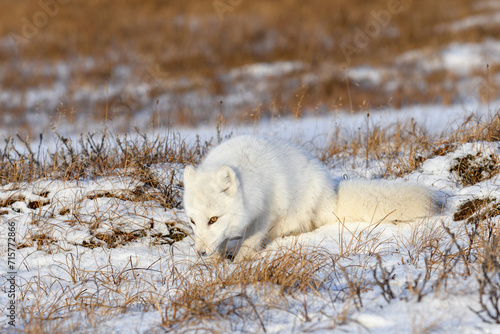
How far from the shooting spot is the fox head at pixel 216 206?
3.66m

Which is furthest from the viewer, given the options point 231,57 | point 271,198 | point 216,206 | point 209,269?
point 231,57

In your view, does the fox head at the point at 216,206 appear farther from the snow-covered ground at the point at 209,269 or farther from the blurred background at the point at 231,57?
the blurred background at the point at 231,57

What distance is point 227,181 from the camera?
12.4 feet

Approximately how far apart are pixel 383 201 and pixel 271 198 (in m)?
0.94

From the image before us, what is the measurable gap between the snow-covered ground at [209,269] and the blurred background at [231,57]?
588 centimetres

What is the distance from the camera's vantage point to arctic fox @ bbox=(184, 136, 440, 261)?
373 cm

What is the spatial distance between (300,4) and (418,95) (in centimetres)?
882

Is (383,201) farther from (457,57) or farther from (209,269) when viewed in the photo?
(457,57)

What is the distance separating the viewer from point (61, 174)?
192 inches

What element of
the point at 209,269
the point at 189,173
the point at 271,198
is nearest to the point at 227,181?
the point at 189,173

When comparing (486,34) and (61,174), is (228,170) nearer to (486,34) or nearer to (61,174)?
(61,174)

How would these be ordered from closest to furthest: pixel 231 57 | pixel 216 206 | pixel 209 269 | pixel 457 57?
1. pixel 209 269
2. pixel 216 206
3. pixel 457 57
4. pixel 231 57

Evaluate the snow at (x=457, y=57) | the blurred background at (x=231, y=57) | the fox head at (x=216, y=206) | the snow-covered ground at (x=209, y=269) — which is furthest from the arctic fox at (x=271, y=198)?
the snow at (x=457, y=57)

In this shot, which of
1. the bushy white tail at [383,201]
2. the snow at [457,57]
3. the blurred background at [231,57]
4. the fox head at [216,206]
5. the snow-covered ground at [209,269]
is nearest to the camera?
the snow-covered ground at [209,269]
